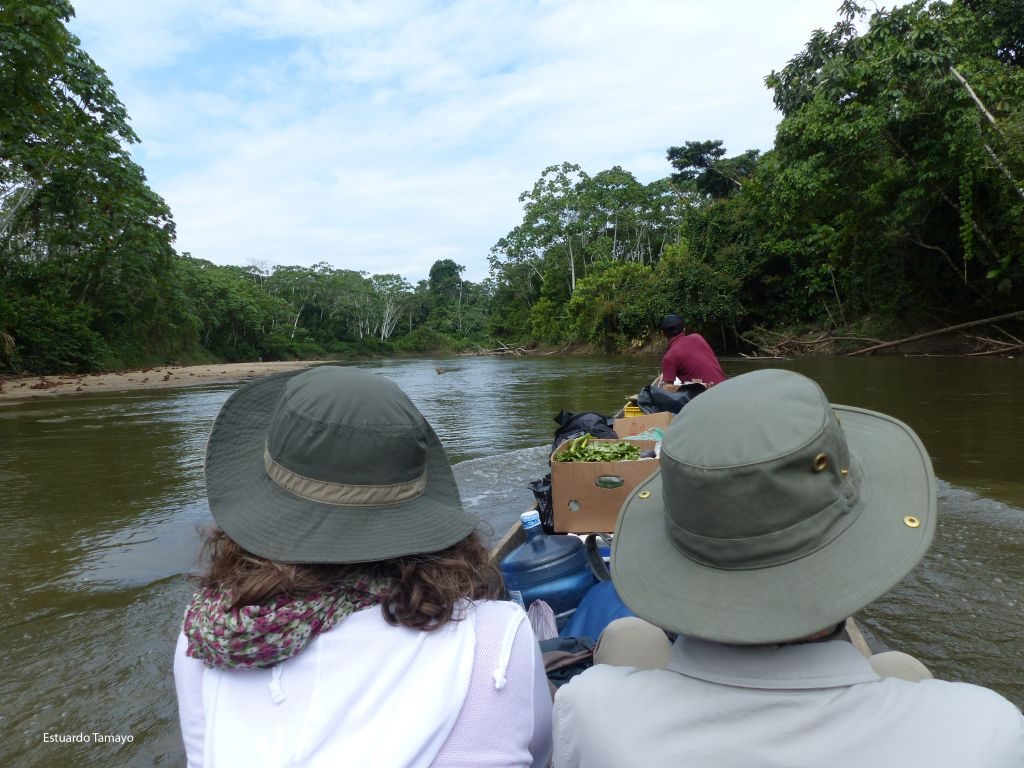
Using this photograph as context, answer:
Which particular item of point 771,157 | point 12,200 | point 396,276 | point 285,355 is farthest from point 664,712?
point 396,276

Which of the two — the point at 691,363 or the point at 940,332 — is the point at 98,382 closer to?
the point at 691,363

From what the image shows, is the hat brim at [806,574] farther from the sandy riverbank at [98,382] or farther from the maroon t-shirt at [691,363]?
the sandy riverbank at [98,382]

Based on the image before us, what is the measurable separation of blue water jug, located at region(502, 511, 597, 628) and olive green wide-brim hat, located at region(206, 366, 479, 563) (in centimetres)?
169

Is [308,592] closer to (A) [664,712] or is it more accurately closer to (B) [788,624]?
(A) [664,712]

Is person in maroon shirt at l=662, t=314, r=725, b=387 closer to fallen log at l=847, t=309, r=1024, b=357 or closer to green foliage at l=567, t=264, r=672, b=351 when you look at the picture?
fallen log at l=847, t=309, r=1024, b=357

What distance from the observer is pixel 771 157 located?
17203mm

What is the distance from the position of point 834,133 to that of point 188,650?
17.1 m

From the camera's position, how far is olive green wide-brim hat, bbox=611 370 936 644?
3.02 feet

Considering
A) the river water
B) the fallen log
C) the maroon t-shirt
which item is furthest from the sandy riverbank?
the fallen log

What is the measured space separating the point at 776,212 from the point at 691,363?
1283 centimetres

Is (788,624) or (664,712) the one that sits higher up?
(788,624)

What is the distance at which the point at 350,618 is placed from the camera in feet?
3.34

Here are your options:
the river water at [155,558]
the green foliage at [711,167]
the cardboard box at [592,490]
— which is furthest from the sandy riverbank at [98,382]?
the green foliage at [711,167]

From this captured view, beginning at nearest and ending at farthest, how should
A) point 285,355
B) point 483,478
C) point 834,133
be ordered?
point 483,478 → point 834,133 → point 285,355
